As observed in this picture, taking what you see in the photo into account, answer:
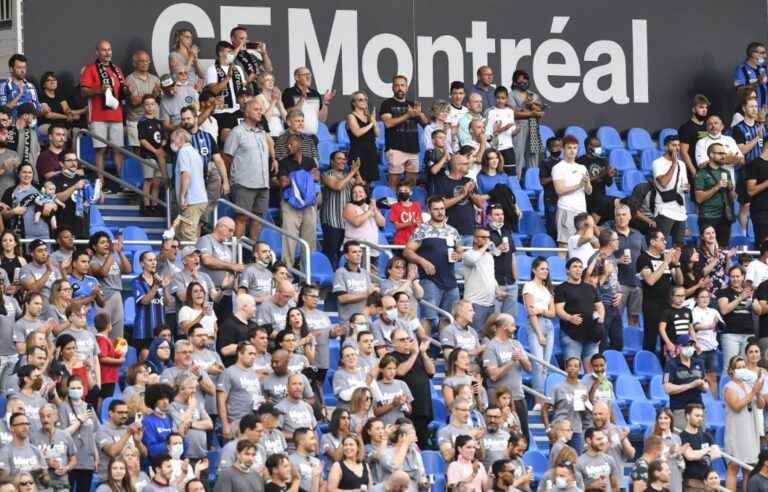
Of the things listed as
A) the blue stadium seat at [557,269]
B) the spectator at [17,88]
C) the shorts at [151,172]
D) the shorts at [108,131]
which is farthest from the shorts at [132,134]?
the blue stadium seat at [557,269]

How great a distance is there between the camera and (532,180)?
2244 centimetres

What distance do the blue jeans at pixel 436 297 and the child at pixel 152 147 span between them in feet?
8.98

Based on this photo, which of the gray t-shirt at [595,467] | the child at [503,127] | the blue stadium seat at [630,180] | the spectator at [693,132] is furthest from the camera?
the blue stadium seat at [630,180]

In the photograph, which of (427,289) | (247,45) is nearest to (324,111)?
(247,45)

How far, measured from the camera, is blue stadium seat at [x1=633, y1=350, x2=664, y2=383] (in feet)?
66.7

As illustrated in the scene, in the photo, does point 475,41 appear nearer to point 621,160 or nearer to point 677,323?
point 621,160

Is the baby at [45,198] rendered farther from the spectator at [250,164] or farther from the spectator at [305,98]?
the spectator at [305,98]

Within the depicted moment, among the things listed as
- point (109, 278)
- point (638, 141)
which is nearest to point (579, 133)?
point (638, 141)

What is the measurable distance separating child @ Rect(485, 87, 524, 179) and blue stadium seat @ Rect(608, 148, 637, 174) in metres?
1.44

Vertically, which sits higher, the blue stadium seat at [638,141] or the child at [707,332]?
the blue stadium seat at [638,141]

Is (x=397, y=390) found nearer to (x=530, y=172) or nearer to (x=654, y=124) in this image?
(x=530, y=172)

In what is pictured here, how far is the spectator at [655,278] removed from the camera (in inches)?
808

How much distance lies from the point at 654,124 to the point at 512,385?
6945mm

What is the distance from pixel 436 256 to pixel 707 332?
2.75 meters
